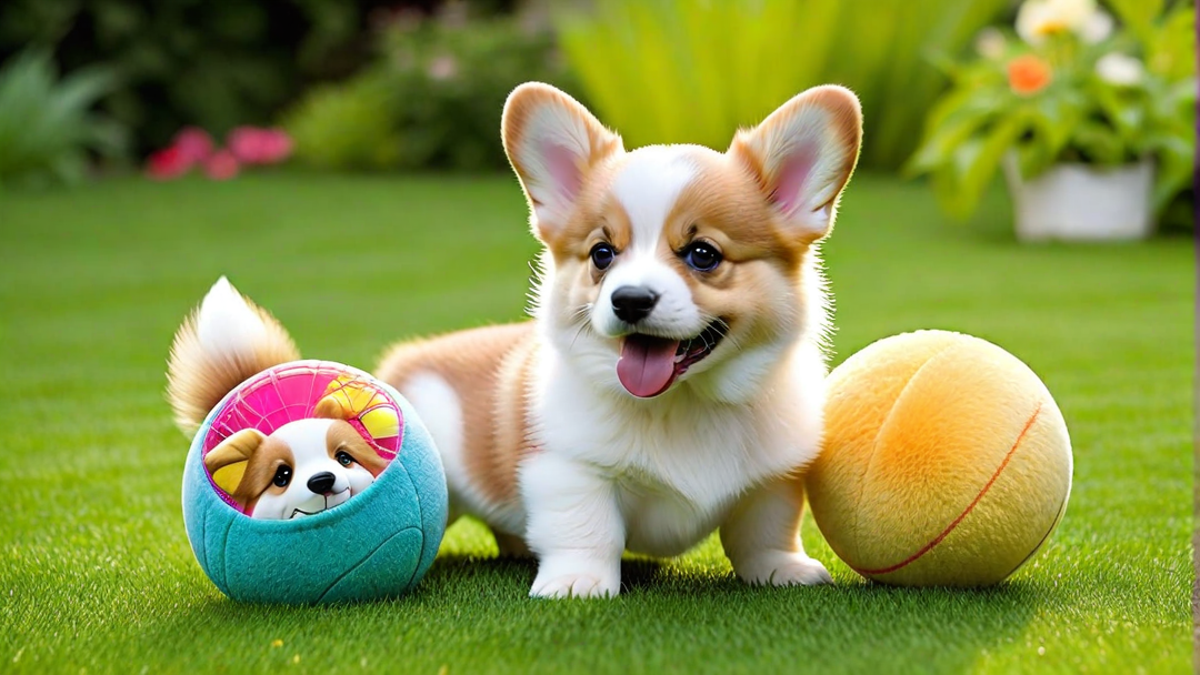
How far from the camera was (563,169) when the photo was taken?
256cm

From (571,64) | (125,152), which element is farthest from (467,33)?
(125,152)

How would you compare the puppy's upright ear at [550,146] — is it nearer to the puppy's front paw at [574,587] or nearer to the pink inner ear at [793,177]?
the pink inner ear at [793,177]

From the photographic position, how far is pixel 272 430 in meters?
2.38

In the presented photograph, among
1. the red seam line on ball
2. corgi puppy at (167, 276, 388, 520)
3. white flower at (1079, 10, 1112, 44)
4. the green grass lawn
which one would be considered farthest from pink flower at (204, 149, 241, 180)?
A: the red seam line on ball

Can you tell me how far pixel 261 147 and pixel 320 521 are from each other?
11034 mm

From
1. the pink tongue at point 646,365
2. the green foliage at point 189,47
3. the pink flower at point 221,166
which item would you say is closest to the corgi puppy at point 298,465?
the pink tongue at point 646,365

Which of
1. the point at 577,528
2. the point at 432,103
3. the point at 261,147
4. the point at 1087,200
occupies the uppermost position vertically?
the point at 577,528

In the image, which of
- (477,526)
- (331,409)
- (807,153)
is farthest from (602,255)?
(477,526)

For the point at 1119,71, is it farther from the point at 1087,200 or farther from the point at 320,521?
the point at 320,521

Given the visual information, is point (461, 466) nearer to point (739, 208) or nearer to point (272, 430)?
point (272, 430)

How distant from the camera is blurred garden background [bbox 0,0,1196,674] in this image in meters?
2.21

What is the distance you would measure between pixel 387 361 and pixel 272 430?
713mm

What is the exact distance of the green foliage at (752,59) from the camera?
32.4ft

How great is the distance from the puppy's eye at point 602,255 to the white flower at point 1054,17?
6151mm
